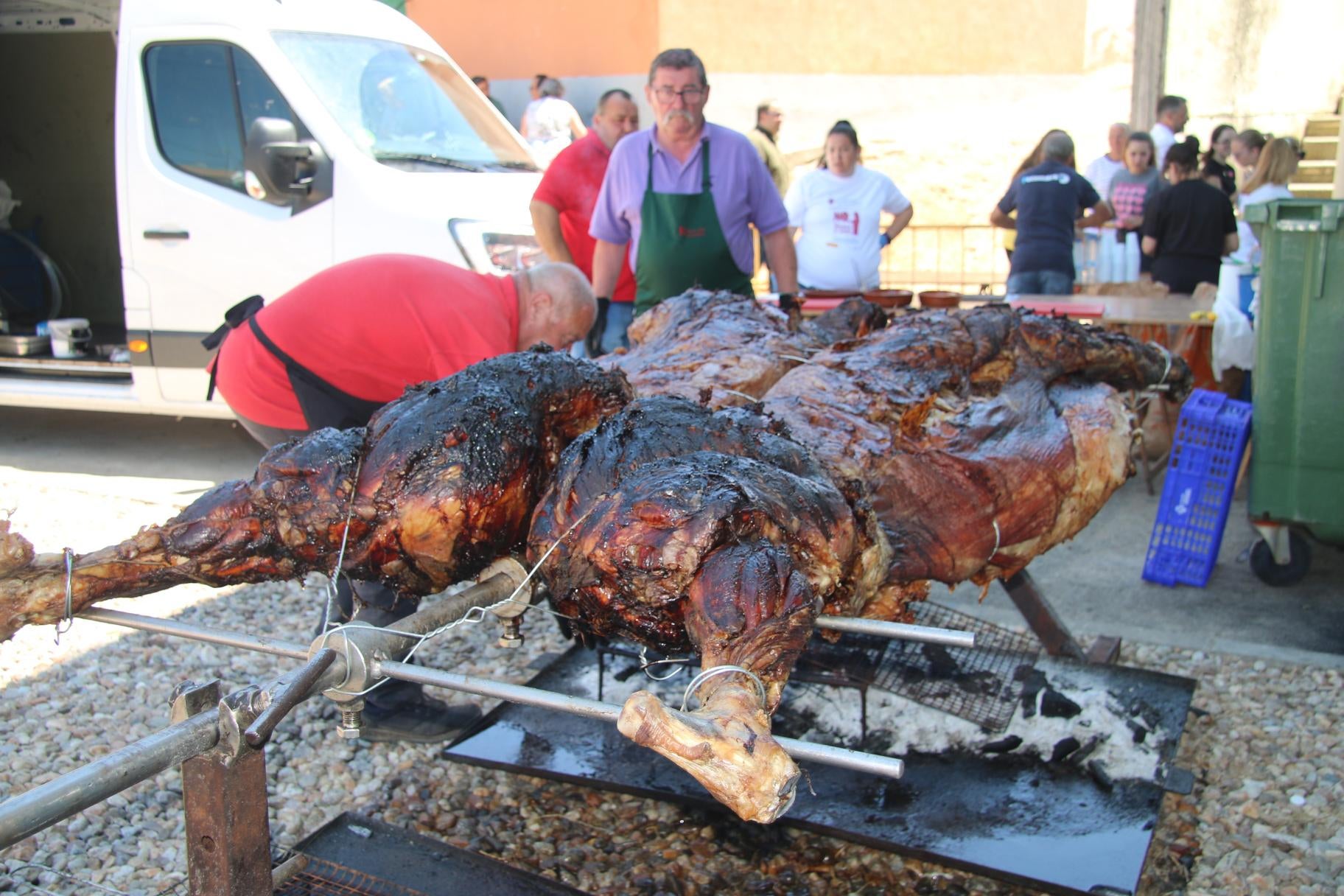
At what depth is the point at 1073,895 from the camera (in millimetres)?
2547

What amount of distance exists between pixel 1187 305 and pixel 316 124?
16.7 feet

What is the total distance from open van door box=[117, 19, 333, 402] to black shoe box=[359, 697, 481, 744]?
331cm

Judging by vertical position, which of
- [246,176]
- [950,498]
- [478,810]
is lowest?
[478,810]

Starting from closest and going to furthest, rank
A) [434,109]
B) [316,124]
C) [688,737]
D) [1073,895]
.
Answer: [688,737], [1073,895], [316,124], [434,109]

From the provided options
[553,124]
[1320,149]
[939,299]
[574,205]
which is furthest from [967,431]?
[1320,149]

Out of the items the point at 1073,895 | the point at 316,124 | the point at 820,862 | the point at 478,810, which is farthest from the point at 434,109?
the point at 1073,895

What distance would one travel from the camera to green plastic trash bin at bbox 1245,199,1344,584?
4.35 meters

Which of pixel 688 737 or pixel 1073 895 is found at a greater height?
pixel 688 737

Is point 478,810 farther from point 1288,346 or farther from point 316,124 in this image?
point 316,124

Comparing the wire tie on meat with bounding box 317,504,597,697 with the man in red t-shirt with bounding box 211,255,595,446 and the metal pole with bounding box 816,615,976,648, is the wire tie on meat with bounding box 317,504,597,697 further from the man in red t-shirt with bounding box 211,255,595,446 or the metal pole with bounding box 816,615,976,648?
the man in red t-shirt with bounding box 211,255,595,446

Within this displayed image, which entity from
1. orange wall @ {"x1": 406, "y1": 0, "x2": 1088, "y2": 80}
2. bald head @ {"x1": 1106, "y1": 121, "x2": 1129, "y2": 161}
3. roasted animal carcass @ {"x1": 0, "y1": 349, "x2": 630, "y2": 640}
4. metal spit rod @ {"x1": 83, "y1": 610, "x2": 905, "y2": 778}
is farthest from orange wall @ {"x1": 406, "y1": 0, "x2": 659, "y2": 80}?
metal spit rod @ {"x1": 83, "y1": 610, "x2": 905, "y2": 778}

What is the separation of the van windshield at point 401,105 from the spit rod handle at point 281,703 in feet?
16.8

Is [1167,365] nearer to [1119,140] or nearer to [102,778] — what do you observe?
[102,778]

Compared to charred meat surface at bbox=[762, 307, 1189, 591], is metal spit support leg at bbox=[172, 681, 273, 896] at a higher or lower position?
lower
